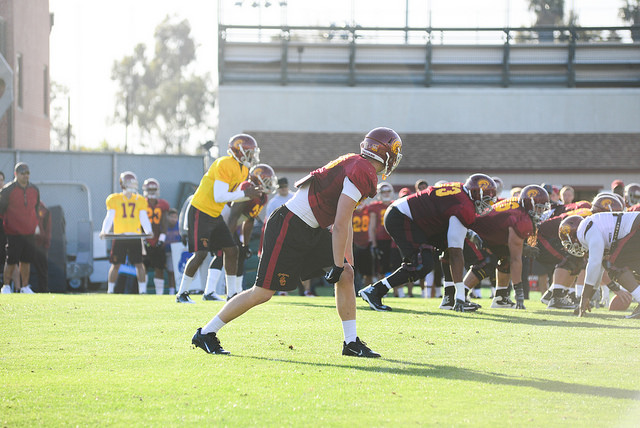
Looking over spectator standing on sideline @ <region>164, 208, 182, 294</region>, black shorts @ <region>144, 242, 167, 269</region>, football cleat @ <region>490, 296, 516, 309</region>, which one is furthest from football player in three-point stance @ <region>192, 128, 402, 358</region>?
spectator standing on sideline @ <region>164, 208, 182, 294</region>

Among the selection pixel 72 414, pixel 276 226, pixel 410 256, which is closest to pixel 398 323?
pixel 410 256

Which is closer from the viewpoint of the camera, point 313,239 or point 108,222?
point 313,239

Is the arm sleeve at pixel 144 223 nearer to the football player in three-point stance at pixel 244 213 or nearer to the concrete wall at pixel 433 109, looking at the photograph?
the football player in three-point stance at pixel 244 213

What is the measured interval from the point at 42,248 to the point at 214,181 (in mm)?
6865

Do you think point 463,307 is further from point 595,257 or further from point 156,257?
point 156,257

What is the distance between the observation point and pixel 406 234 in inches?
437

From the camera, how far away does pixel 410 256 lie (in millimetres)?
11039

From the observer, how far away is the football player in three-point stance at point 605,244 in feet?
30.8

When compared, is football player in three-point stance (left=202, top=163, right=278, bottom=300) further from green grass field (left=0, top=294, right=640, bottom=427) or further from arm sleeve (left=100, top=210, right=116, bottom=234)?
arm sleeve (left=100, top=210, right=116, bottom=234)

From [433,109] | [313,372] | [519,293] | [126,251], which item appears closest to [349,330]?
[313,372]

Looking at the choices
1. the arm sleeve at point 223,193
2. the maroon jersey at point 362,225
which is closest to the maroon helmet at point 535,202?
the arm sleeve at point 223,193

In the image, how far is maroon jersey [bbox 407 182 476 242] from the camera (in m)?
10.8

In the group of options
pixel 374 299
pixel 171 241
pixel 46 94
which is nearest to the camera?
pixel 374 299

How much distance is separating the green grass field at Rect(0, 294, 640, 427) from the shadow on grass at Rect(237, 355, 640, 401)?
0.01 metres
